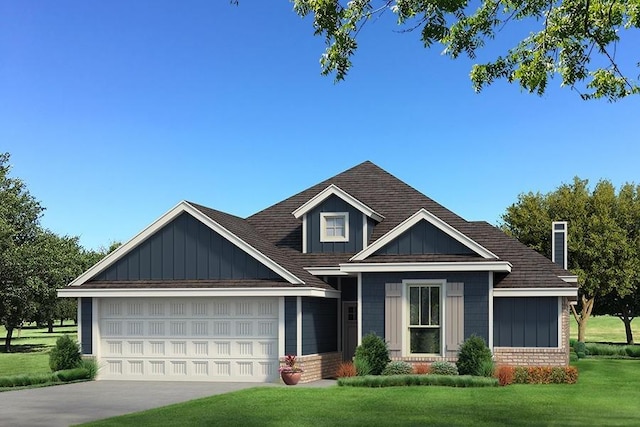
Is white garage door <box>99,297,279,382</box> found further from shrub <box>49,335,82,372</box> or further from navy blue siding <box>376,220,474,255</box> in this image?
navy blue siding <box>376,220,474,255</box>

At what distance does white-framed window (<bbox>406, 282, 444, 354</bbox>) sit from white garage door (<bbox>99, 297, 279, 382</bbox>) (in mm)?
4078

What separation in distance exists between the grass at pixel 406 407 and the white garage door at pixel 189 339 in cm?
279

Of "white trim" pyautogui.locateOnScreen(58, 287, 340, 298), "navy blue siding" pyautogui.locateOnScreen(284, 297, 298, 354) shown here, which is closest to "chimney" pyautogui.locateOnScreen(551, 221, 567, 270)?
"white trim" pyautogui.locateOnScreen(58, 287, 340, 298)

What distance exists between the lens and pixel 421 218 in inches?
1065

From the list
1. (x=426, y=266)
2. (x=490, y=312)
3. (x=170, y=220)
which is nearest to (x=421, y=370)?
(x=490, y=312)

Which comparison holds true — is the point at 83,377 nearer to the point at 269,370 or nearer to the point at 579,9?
the point at 269,370

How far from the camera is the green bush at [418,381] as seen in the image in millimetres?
24189

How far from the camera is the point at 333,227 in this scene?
30.3 meters

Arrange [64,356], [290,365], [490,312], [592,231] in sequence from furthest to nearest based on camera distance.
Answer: [592,231] < [64,356] < [490,312] < [290,365]

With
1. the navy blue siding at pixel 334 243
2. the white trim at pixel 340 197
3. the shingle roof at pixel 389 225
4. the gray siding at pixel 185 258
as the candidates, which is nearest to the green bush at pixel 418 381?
the shingle roof at pixel 389 225

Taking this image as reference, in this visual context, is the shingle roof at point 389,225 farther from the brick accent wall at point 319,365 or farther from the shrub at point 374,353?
the brick accent wall at point 319,365

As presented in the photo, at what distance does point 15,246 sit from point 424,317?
31.8m

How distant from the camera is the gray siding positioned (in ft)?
89.2

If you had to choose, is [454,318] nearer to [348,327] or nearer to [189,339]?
[348,327]
